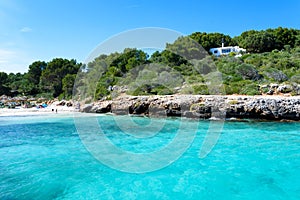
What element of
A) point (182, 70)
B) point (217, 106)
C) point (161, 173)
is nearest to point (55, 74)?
point (182, 70)

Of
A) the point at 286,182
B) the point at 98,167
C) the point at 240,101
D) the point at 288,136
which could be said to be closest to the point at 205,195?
the point at 286,182

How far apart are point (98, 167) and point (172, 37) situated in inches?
227

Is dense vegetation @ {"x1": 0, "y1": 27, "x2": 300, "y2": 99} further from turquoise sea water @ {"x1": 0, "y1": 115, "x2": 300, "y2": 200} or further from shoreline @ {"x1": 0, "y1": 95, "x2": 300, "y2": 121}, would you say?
turquoise sea water @ {"x1": 0, "y1": 115, "x2": 300, "y2": 200}

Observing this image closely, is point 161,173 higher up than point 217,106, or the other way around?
point 217,106

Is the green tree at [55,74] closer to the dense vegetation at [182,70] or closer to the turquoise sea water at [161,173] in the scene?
the dense vegetation at [182,70]

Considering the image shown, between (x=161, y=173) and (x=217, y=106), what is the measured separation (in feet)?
35.8

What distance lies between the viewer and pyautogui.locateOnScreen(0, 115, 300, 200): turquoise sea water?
18.2ft

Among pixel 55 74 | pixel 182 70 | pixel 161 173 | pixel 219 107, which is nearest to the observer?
pixel 161 173

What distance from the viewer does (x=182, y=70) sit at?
28.9 metres

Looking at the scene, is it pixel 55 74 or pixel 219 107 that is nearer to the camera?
pixel 219 107

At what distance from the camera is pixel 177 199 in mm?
5223

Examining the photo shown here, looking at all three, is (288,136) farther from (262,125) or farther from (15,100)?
(15,100)

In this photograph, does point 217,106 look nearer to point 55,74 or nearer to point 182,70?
point 182,70

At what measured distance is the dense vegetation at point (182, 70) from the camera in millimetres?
22561
